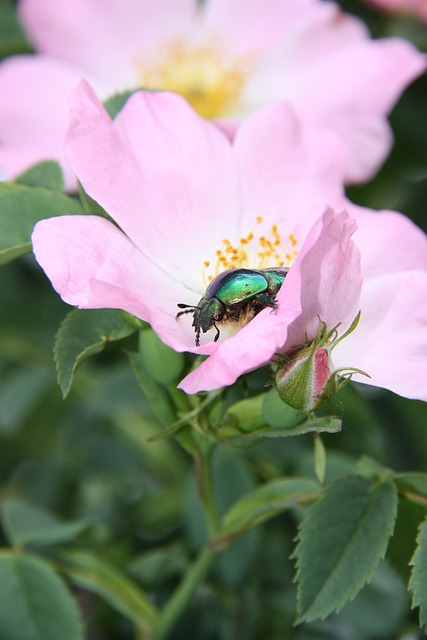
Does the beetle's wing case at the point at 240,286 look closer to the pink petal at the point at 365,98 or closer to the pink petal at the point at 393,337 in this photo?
the pink petal at the point at 393,337

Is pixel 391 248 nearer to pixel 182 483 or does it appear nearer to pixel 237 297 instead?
pixel 237 297

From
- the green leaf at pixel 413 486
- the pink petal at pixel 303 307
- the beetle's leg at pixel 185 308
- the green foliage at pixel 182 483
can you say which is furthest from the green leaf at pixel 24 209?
the green leaf at pixel 413 486

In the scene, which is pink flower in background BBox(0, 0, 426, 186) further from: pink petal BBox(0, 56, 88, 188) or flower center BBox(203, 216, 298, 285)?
flower center BBox(203, 216, 298, 285)

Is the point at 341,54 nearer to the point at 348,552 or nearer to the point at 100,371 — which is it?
the point at 100,371

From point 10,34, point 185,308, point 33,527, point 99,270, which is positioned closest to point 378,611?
point 33,527

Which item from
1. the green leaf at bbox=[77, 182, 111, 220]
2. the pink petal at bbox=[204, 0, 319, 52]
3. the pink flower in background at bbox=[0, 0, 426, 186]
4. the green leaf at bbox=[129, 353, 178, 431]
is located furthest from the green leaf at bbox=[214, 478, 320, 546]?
the pink petal at bbox=[204, 0, 319, 52]

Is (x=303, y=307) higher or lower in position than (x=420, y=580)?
higher

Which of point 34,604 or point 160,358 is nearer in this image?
point 160,358

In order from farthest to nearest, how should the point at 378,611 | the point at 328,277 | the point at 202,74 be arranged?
the point at 202,74
the point at 378,611
the point at 328,277

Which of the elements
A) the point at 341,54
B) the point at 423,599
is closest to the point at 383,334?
the point at 423,599
